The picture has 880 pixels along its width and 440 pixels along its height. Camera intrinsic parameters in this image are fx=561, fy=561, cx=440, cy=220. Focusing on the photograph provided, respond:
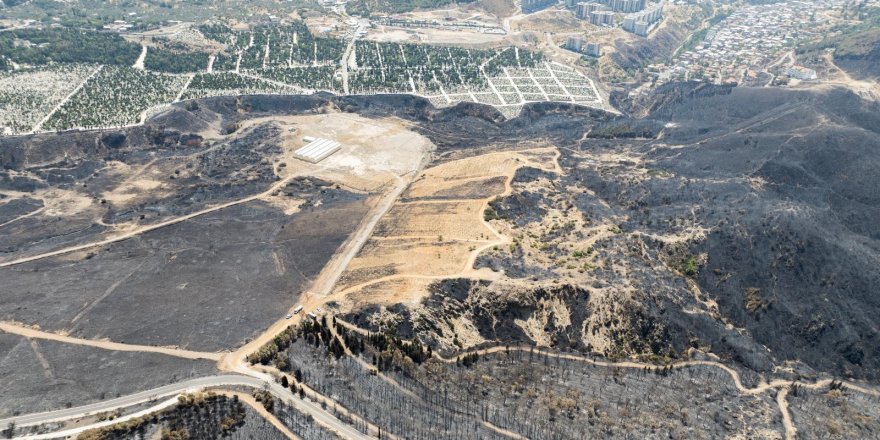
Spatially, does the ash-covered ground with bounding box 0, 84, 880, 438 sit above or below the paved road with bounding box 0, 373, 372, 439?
below

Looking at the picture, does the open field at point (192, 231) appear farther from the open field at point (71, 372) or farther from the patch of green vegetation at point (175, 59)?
the patch of green vegetation at point (175, 59)

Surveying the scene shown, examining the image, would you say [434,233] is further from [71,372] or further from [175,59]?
[175,59]

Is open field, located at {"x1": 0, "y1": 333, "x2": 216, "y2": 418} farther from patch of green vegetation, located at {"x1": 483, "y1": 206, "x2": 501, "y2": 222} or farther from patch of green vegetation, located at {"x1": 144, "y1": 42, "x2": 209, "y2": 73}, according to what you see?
patch of green vegetation, located at {"x1": 144, "y1": 42, "x2": 209, "y2": 73}

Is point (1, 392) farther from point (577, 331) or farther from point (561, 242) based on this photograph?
point (561, 242)

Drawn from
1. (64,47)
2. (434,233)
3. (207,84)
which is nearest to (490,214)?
(434,233)

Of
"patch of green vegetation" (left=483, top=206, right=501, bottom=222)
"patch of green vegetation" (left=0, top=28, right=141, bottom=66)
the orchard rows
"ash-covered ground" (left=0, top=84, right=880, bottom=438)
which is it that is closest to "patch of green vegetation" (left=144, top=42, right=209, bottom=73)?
the orchard rows
